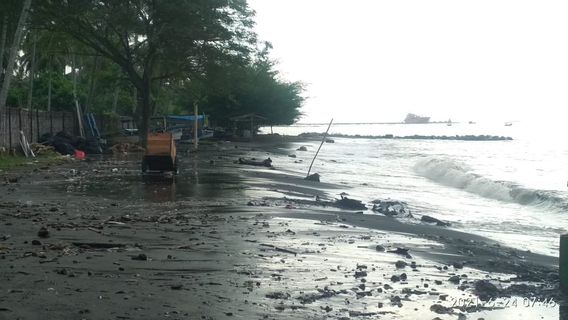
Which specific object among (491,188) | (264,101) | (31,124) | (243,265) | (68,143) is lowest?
(491,188)

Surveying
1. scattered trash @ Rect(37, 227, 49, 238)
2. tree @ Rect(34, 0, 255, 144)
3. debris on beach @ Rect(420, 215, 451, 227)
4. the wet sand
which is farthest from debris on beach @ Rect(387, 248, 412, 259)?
tree @ Rect(34, 0, 255, 144)

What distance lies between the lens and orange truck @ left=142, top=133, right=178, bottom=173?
17.9 m

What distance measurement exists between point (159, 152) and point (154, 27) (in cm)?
1548

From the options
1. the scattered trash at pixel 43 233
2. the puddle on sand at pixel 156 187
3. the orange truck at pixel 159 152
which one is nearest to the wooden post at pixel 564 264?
the scattered trash at pixel 43 233

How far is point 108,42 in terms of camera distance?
3372 centimetres

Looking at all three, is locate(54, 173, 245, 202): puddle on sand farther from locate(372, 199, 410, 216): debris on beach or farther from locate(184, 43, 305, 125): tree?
locate(184, 43, 305, 125): tree

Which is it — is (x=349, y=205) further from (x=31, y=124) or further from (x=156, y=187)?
(x=31, y=124)

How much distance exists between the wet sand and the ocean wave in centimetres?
900

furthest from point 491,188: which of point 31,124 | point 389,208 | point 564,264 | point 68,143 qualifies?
point 31,124

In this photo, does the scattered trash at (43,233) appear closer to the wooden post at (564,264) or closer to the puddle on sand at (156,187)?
the puddle on sand at (156,187)

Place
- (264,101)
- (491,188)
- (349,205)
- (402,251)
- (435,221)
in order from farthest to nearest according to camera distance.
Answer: (264,101), (491,188), (349,205), (435,221), (402,251)

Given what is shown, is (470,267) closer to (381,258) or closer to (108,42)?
(381,258)

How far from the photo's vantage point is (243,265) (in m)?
6.81

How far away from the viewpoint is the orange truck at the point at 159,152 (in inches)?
705
